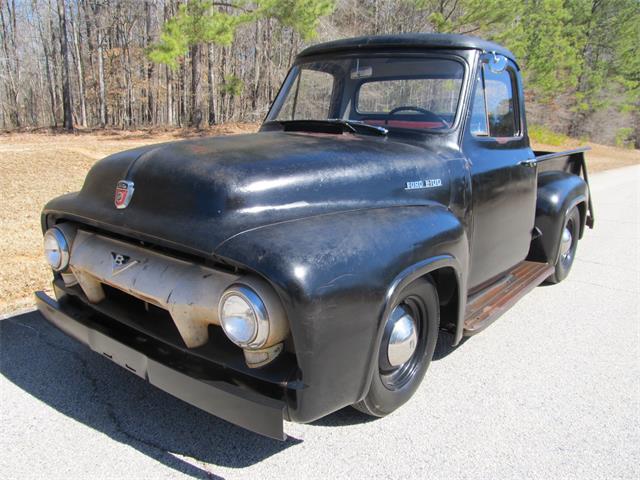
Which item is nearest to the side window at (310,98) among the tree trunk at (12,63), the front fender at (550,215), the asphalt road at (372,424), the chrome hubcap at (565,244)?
the asphalt road at (372,424)

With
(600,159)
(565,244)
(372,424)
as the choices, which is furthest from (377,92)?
(600,159)

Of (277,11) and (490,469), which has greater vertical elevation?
(277,11)

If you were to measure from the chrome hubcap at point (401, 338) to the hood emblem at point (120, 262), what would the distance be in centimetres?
126

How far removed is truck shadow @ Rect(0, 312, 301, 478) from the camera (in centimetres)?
243

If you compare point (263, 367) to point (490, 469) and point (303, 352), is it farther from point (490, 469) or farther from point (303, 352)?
point (490, 469)

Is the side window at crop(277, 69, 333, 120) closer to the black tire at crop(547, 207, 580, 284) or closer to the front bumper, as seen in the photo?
the front bumper

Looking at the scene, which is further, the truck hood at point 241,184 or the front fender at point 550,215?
the front fender at point 550,215

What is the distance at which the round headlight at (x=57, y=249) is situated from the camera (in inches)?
111

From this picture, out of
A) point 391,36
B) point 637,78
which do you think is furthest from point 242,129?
point 637,78

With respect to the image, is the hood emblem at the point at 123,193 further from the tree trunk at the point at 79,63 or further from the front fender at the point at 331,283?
the tree trunk at the point at 79,63

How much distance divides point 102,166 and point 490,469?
249 centimetres

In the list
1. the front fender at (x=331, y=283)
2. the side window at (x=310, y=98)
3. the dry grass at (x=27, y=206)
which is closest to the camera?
the front fender at (x=331, y=283)

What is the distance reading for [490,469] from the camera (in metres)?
2.39

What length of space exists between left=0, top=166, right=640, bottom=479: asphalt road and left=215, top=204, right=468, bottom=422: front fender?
53cm
